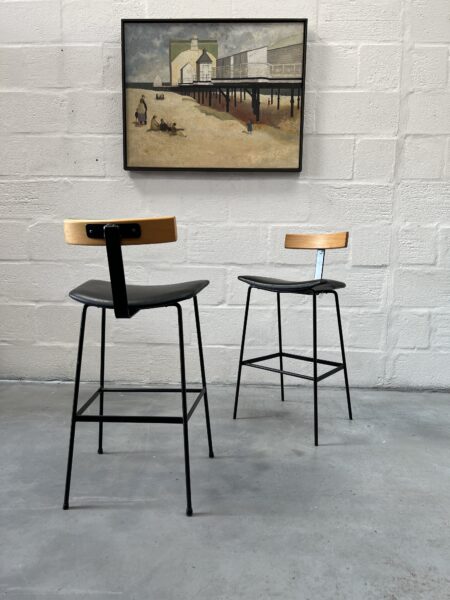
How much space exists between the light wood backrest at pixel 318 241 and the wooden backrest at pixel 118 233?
113 cm

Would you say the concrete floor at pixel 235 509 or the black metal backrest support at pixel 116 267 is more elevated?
the black metal backrest support at pixel 116 267

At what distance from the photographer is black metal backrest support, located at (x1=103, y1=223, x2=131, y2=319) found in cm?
160

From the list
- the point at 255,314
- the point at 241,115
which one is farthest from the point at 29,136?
the point at 255,314

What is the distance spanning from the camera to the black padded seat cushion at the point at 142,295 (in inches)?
68.0

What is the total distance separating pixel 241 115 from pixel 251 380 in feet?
4.58

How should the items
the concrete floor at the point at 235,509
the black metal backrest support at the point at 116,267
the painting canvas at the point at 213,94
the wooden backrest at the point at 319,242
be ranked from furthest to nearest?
1. the painting canvas at the point at 213,94
2. the wooden backrest at the point at 319,242
3. the black metal backrest support at the point at 116,267
4. the concrete floor at the point at 235,509

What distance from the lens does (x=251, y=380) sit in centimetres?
310

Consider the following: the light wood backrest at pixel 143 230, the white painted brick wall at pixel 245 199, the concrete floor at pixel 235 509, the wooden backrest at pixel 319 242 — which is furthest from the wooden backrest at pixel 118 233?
the white painted brick wall at pixel 245 199

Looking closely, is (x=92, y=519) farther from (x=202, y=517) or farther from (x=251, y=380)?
(x=251, y=380)

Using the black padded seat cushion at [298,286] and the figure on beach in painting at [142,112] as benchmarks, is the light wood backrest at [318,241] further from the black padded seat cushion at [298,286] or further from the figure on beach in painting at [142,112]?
the figure on beach in painting at [142,112]

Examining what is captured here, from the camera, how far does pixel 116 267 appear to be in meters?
1.63

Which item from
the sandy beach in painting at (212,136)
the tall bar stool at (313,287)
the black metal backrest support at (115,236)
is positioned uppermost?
the sandy beach in painting at (212,136)

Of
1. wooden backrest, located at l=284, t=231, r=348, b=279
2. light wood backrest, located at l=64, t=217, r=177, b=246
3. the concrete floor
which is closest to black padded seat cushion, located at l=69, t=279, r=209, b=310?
light wood backrest, located at l=64, t=217, r=177, b=246

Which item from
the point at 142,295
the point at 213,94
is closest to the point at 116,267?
the point at 142,295
